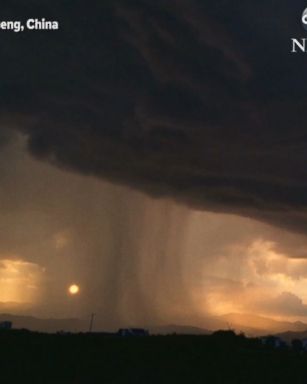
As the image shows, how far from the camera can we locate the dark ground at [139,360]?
227ft

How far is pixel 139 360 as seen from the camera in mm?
73688

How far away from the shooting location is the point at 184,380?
69000 millimetres

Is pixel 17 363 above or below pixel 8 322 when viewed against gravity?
below

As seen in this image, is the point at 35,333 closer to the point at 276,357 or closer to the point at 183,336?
the point at 183,336

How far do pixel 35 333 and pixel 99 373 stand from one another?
16.2 m

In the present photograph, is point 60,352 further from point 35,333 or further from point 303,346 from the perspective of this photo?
point 303,346

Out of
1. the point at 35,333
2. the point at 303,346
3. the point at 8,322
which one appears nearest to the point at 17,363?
the point at 35,333

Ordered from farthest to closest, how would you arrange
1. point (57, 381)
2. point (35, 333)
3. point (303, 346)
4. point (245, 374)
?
point (303, 346), point (35, 333), point (245, 374), point (57, 381)

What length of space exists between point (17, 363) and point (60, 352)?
5.65 meters

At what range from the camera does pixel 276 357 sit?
→ 79.8m

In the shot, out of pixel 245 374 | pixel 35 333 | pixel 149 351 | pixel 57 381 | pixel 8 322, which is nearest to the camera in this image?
pixel 57 381

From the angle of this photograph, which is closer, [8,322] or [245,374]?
[245,374]

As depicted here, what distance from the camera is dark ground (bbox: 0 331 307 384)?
69.2 meters

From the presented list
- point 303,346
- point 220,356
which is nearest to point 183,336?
point 220,356
